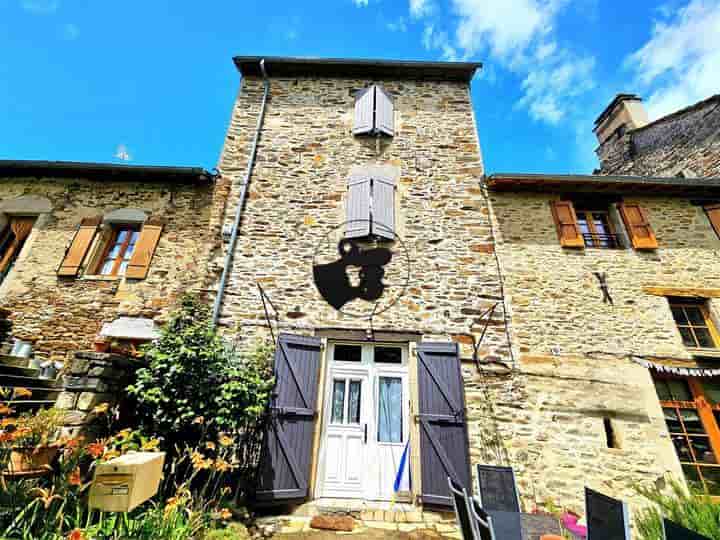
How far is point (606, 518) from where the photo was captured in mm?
2186

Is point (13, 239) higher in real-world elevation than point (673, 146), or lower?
lower

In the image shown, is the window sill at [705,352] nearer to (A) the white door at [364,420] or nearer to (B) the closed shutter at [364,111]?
(A) the white door at [364,420]

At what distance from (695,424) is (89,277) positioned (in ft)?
32.2

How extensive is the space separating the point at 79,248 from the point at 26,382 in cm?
266

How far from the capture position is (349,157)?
6.66 m

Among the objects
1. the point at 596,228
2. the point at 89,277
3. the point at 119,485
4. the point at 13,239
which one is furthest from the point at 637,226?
the point at 13,239

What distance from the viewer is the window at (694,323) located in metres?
4.99

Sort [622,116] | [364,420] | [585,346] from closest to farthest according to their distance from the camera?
[364,420] → [585,346] → [622,116]

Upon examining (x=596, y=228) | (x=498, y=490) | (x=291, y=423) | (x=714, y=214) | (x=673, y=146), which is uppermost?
(x=673, y=146)

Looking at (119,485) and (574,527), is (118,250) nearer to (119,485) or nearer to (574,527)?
(119,485)

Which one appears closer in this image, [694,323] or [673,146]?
[694,323]

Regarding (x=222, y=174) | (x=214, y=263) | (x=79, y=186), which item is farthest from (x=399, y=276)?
(x=79, y=186)

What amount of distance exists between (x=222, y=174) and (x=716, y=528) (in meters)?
8.17

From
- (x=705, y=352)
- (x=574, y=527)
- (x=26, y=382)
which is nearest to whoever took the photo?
(x=574, y=527)
